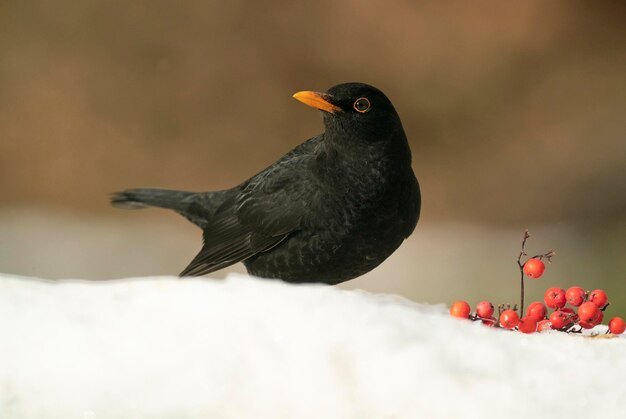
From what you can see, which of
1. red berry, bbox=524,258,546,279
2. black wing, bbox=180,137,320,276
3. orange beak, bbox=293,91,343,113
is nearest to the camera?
red berry, bbox=524,258,546,279

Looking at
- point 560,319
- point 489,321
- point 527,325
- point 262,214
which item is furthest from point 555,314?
point 262,214

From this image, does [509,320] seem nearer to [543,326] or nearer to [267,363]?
[543,326]

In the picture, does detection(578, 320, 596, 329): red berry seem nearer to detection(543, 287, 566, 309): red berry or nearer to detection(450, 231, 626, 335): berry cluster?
detection(450, 231, 626, 335): berry cluster

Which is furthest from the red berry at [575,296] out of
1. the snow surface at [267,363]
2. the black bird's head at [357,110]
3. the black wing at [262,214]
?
the black wing at [262,214]

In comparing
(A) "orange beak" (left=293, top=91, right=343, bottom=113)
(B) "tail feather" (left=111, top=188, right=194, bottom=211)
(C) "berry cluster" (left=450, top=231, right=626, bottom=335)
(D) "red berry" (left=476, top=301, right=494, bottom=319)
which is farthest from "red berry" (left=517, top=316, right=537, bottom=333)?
(B) "tail feather" (left=111, top=188, right=194, bottom=211)

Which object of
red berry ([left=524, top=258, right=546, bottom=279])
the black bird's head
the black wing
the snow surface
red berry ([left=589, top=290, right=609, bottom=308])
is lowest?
the snow surface

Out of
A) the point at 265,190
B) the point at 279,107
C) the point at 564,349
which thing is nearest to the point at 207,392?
the point at 564,349
